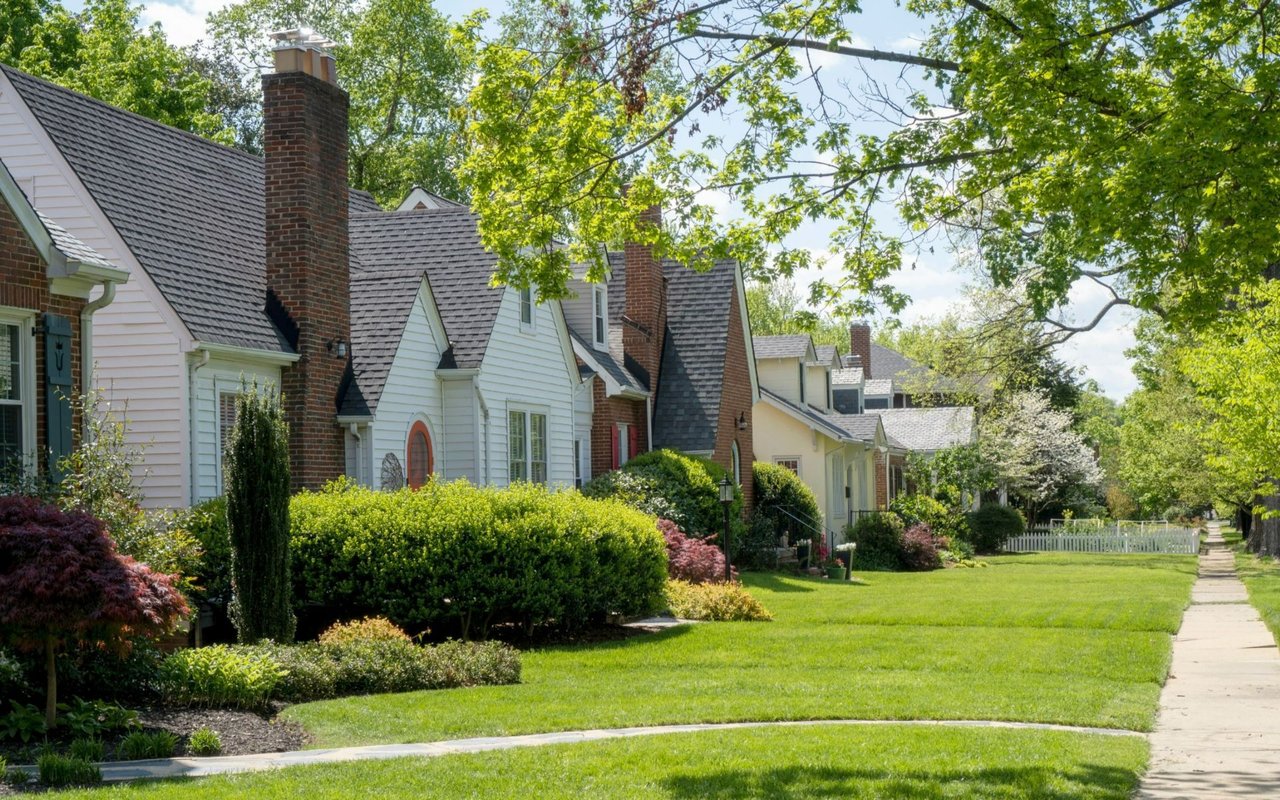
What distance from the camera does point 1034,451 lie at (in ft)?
186

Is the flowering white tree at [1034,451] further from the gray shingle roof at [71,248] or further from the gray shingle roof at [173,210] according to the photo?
the gray shingle roof at [71,248]

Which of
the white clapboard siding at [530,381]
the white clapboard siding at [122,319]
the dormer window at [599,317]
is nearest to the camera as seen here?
the white clapboard siding at [122,319]

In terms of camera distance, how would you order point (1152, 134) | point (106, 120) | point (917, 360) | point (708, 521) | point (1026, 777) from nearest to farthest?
point (1026, 777) < point (1152, 134) < point (106, 120) < point (708, 521) < point (917, 360)

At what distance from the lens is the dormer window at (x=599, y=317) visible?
3173cm

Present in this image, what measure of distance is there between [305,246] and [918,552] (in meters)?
Result: 24.1

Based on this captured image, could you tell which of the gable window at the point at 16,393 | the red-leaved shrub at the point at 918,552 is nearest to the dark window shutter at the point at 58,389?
the gable window at the point at 16,393

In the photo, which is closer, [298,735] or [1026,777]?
[1026,777]

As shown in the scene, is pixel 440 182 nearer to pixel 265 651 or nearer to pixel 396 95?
pixel 396 95

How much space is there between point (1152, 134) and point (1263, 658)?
8.02 m

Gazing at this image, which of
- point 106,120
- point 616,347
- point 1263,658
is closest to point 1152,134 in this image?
point 1263,658

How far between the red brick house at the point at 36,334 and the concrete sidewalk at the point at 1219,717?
10577 mm

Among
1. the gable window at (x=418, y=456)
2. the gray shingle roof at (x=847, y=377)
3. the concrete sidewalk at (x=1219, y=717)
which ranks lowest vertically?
the concrete sidewalk at (x=1219, y=717)

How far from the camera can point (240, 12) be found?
155 ft

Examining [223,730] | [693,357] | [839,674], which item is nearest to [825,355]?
[693,357]
